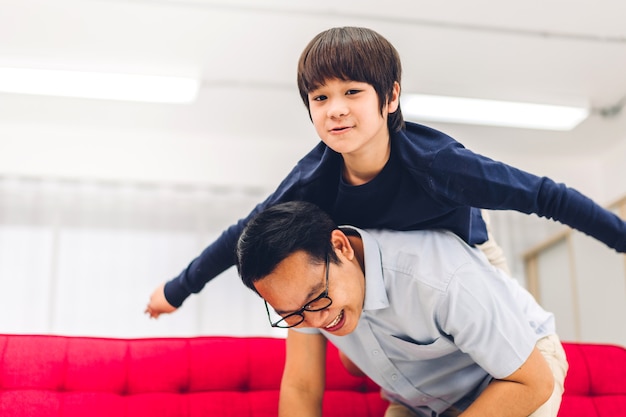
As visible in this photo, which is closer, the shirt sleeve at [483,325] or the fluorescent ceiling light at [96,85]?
the shirt sleeve at [483,325]

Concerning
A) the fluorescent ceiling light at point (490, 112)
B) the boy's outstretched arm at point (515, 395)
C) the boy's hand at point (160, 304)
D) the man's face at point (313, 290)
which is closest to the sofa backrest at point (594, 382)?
the boy's outstretched arm at point (515, 395)

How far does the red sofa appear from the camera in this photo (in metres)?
1.93

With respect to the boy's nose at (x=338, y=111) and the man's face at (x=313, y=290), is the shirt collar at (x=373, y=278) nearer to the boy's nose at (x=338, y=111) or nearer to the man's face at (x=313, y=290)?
the man's face at (x=313, y=290)

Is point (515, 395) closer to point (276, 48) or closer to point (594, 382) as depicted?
point (594, 382)

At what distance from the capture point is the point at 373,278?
1600 millimetres

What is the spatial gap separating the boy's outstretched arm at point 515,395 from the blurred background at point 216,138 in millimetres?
3025

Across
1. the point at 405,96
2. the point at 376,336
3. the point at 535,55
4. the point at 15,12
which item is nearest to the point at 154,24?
the point at 15,12

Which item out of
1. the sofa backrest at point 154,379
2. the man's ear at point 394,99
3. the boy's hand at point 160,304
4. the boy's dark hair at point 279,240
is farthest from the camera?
the boy's hand at point 160,304

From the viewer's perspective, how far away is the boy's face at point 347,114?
5.16ft

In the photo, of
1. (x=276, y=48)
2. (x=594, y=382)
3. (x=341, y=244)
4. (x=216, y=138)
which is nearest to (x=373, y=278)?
(x=341, y=244)

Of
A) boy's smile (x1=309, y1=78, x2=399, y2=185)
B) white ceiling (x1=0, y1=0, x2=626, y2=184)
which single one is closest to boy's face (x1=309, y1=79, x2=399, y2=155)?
boy's smile (x1=309, y1=78, x2=399, y2=185)

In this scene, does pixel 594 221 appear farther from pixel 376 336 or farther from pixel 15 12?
pixel 15 12

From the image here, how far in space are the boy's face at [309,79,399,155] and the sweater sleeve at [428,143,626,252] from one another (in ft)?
0.51

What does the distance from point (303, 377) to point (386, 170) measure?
0.52m
